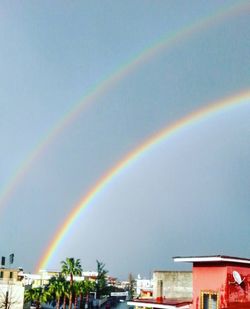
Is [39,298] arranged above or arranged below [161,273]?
below

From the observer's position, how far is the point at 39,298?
66.9 m

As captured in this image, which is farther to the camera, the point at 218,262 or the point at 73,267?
the point at 73,267

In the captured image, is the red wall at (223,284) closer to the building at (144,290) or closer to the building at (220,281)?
the building at (220,281)

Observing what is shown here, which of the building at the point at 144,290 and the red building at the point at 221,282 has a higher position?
the red building at the point at 221,282

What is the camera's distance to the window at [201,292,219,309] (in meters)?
26.1

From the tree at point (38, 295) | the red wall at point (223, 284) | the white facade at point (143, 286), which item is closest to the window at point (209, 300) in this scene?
the red wall at point (223, 284)

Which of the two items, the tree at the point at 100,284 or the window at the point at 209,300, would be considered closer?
the window at the point at 209,300

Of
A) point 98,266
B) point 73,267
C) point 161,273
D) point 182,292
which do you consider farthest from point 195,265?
point 98,266

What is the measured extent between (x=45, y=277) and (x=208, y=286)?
106 m

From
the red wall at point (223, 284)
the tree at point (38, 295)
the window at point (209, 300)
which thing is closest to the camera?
the red wall at point (223, 284)

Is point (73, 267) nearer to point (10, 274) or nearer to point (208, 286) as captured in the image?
point (10, 274)

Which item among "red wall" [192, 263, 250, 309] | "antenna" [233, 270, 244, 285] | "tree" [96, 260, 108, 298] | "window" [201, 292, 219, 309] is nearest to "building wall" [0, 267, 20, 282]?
"tree" [96, 260, 108, 298]

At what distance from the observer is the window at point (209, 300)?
2612 cm

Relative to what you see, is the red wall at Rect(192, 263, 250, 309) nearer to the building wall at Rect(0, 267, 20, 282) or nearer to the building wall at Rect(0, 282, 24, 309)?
the building wall at Rect(0, 282, 24, 309)
